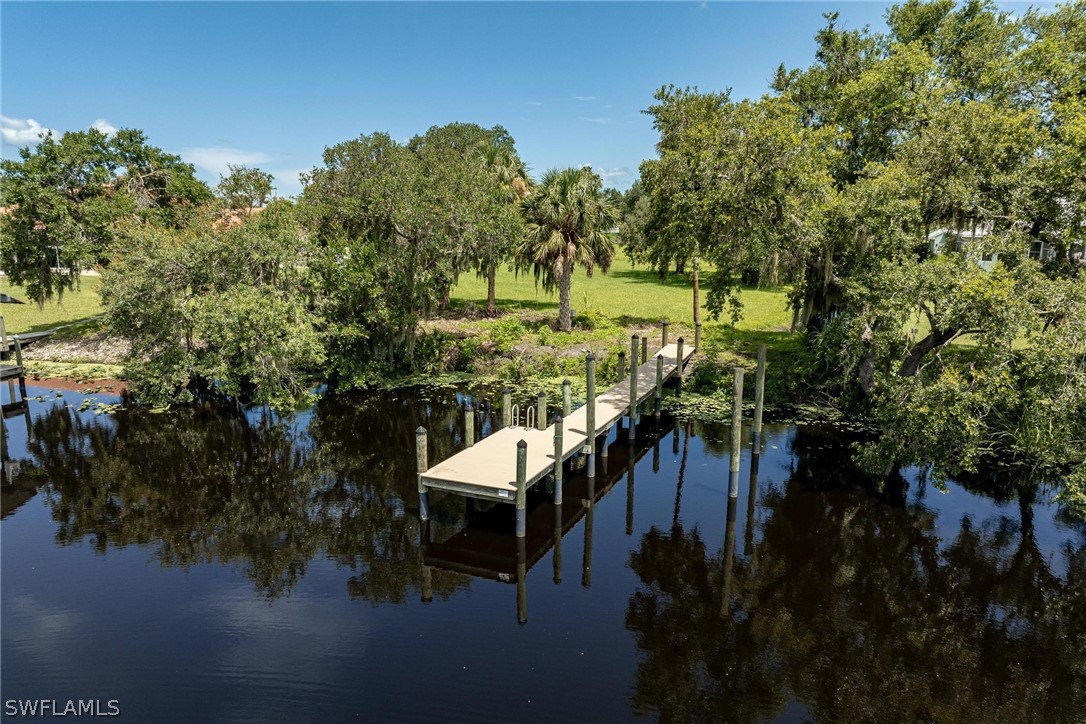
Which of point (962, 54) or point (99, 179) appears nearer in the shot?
point (962, 54)

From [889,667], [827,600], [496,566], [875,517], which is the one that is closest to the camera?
[889,667]

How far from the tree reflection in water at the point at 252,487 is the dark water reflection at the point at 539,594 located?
97mm

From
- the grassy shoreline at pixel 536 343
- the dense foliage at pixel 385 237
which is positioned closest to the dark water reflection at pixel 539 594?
the grassy shoreline at pixel 536 343

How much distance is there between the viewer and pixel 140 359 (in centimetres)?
2423

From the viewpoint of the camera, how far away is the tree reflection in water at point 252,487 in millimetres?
14383

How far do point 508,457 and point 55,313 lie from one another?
1442 inches

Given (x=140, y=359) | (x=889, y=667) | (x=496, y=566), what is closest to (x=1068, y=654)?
(x=889, y=667)

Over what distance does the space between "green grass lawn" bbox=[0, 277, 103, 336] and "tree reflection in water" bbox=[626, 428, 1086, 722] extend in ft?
113

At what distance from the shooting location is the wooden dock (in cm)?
1470

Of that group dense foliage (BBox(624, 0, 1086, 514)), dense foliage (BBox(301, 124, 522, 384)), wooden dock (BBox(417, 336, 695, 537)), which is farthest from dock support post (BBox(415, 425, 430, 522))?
dense foliage (BBox(301, 124, 522, 384))

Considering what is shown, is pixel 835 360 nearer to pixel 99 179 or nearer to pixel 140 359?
pixel 140 359

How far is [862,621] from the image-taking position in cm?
1213

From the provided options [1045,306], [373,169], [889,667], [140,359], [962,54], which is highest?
[962,54]

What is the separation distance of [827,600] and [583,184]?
76.0 ft
